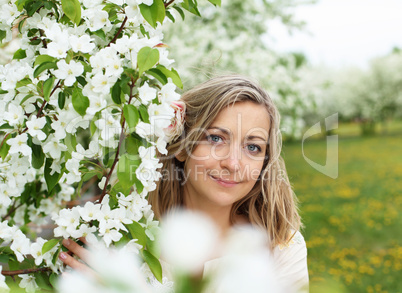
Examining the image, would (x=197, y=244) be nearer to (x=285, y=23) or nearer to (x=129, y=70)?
(x=129, y=70)

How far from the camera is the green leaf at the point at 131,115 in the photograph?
108 cm

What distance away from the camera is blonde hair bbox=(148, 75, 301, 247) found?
6.70 ft

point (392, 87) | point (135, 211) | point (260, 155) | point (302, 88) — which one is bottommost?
point (135, 211)

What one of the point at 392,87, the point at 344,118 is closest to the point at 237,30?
the point at 392,87

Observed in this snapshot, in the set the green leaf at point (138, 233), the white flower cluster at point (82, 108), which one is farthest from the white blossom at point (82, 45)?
the green leaf at point (138, 233)

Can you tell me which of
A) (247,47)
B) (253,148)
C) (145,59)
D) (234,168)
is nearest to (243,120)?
(253,148)

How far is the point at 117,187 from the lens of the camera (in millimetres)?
1253

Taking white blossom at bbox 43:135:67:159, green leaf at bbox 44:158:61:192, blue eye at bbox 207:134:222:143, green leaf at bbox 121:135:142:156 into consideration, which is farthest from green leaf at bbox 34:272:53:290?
blue eye at bbox 207:134:222:143

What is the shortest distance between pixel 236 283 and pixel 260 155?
1.75 meters

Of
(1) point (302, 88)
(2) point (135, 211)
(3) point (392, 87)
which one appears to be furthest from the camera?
(3) point (392, 87)

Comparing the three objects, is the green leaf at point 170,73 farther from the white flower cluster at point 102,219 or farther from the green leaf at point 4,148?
the green leaf at point 4,148

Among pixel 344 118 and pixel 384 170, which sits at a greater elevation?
pixel 344 118

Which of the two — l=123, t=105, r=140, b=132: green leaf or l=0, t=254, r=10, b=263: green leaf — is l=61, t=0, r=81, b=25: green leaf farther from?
→ l=0, t=254, r=10, b=263: green leaf

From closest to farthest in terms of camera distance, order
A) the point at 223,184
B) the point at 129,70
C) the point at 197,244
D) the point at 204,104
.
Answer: the point at 197,244, the point at 129,70, the point at 223,184, the point at 204,104
